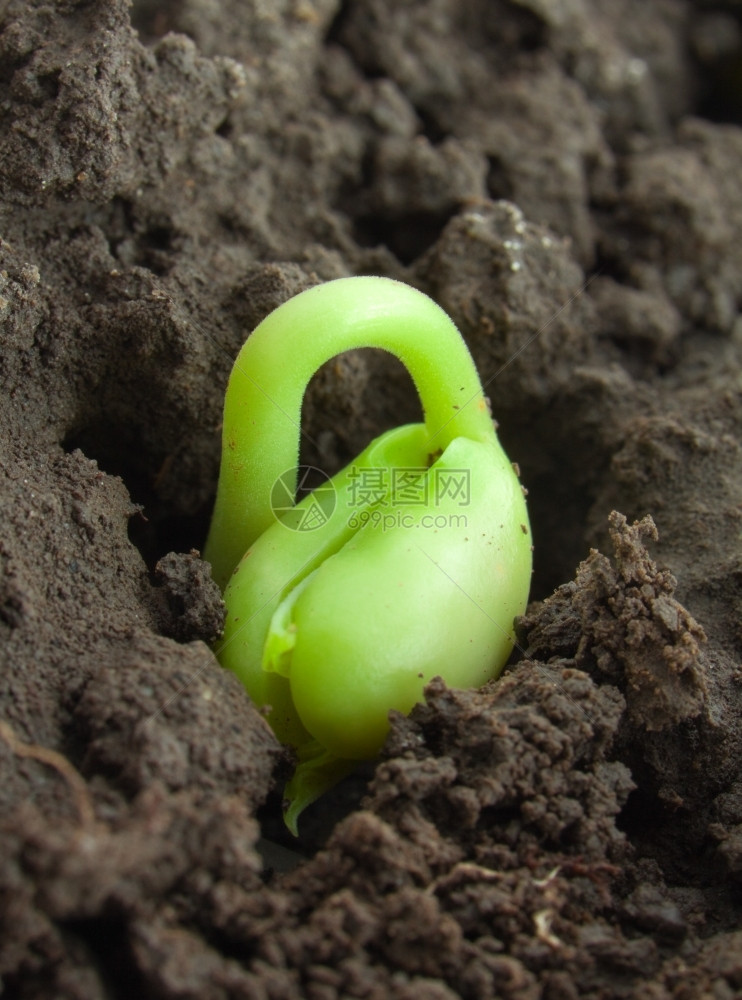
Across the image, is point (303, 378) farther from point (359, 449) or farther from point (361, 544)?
point (359, 449)

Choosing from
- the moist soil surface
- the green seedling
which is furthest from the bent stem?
the moist soil surface

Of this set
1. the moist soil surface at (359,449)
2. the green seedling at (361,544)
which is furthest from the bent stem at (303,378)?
the moist soil surface at (359,449)

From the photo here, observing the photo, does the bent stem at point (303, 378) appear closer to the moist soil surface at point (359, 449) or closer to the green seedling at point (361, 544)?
the green seedling at point (361, 544)

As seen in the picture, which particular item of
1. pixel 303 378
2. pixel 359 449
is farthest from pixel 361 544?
pixel 359 449

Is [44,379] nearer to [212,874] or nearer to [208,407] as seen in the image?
[208,407]

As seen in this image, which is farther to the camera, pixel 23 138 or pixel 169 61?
pixel 169 61

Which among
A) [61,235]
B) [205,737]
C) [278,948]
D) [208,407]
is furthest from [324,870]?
[61,235]
